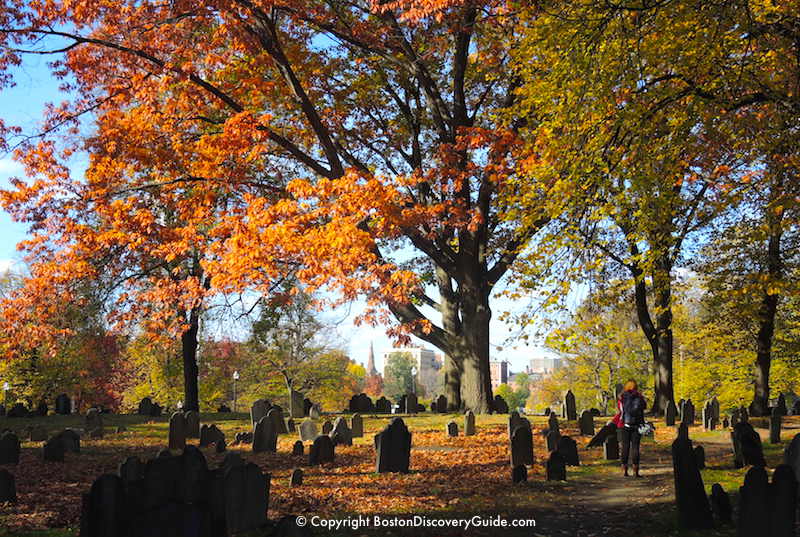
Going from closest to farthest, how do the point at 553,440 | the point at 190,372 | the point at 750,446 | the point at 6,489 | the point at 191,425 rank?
1. the point at 6,489
2. the point at 750,446
3. the point at 553,440
4. the point at 191,425
5. the point at 190,372

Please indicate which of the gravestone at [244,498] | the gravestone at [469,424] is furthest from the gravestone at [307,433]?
the gravestone at [244,498]

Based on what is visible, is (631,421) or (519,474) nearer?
(519,474)

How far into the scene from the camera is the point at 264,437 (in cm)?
1328

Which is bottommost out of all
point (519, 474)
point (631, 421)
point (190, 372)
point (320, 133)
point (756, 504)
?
point (519, 474)

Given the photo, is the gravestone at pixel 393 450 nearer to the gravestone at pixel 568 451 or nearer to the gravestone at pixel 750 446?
the gravestone at pixel 568 451

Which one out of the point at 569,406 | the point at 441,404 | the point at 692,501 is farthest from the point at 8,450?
the point at 569,406

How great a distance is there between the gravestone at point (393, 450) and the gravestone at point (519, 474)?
1.75 meters

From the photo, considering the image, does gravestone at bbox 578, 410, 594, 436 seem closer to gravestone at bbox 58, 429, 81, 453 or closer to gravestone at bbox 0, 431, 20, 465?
gravestone at bbox 58, 429, 81, 453

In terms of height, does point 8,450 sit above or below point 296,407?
below

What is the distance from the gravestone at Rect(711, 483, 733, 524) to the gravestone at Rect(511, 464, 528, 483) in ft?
10.0

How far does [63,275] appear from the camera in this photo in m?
17.8

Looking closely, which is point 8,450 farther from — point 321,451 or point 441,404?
point 441,404

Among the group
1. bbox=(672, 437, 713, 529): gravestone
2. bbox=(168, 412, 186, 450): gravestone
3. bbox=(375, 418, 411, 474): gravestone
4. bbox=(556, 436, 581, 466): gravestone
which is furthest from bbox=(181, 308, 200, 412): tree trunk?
bbox=(672, 437, 713, 529): gravestone

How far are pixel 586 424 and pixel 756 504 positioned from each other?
30.8 feet
